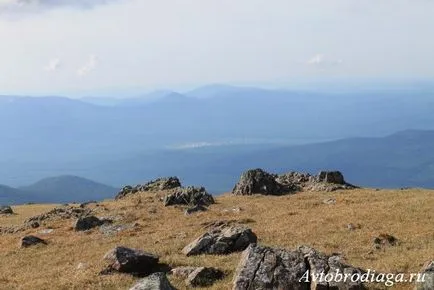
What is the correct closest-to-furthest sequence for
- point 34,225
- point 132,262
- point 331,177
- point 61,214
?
Result: 1. point 132,262
2. point 34,225
3. point 61,214
4. point 331,177

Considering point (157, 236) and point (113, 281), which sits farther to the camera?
point (157, 236)

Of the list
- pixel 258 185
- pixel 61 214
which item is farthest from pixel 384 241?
pixel 61 214

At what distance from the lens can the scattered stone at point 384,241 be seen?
97.1ft

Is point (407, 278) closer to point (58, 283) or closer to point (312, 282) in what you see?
point (312, 282)

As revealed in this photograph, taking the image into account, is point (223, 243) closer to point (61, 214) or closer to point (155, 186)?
point (61, 214)

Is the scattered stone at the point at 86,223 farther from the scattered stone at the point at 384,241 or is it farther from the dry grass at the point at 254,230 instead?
the scattered stone at the point at 384,241

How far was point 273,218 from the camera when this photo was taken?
4325 centimetres

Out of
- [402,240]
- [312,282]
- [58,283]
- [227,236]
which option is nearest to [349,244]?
[402,240]

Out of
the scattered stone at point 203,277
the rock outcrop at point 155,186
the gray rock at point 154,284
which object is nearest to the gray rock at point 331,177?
the rock outcrop at point 155,186

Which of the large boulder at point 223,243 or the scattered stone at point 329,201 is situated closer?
the large boulder at point 223,243

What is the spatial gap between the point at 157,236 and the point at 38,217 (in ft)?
71.9

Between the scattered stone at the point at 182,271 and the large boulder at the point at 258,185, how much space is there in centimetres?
3805

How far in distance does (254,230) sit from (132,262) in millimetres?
13799

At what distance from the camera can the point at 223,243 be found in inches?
1151
